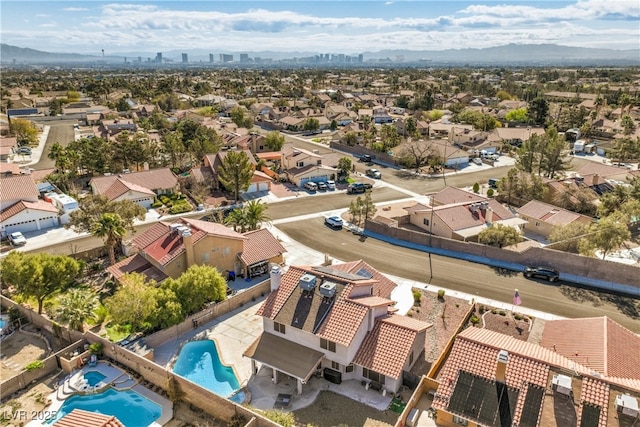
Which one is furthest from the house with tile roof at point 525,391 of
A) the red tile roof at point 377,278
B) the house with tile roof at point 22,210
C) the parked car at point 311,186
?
the house with tile roof at point 22,210

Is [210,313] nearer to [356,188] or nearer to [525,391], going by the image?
[525,391]

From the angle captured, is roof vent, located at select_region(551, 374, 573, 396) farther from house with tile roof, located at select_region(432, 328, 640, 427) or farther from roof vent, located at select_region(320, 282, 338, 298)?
roof vent, located at select_region(320, 282, 338, 298)

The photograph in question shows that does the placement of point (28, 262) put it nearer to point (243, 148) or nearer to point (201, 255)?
point (201, 255)

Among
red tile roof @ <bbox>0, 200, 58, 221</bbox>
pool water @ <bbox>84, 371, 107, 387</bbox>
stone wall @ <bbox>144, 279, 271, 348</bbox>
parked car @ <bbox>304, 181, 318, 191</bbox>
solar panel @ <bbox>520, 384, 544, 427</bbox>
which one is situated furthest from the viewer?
parked car @ <bbox>304, 181, 318, 191</bbox>

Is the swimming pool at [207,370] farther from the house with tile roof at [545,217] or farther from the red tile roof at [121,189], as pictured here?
the house with tile roof at [545,217]

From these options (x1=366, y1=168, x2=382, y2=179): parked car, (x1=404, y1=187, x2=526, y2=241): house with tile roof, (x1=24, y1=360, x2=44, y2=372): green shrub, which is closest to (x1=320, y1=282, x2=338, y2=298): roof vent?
(x1=24, y1=360, x2=44, y2=372): green shrub

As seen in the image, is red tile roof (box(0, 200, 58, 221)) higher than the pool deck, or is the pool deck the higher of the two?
red tile roof (box(0, 200, 58, 221))
